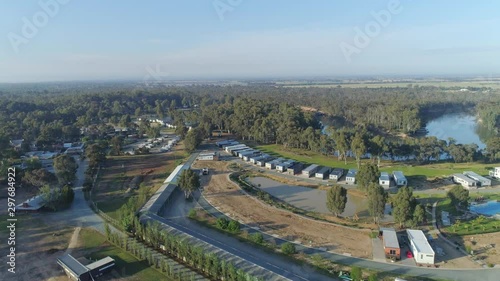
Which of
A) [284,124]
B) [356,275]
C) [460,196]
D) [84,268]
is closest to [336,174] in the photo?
[460,196]

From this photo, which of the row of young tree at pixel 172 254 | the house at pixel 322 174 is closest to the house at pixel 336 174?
the house at pixel 322 174

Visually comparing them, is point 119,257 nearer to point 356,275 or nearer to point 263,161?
point 356,275

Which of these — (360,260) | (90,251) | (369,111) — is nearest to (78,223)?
(90,251)

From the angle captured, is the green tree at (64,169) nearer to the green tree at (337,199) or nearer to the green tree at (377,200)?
the green tree at (337,199)

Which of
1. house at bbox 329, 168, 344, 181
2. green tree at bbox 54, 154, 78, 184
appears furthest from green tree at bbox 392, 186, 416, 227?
green tree at bbox 54, 154, 78, 184

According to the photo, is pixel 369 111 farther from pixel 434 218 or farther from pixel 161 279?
pixel 161 279

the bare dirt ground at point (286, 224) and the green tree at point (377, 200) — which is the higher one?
the green tree at point (377, 200)

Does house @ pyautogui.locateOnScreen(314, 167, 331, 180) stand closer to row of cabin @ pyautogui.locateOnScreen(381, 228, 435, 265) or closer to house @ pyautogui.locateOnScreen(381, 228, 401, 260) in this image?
row of cabin @ pyautogui.locateOnScreen(381, 228, 435, 265)
